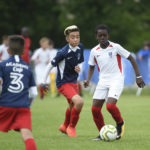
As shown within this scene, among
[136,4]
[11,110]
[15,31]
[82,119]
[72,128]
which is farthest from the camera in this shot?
[15,31]

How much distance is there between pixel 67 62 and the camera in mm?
9789

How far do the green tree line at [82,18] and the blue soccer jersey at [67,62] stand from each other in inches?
910

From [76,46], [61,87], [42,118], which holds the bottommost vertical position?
[42,118]

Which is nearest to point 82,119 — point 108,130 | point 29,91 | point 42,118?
point 42,118

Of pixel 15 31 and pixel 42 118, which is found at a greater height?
pixel 15 31

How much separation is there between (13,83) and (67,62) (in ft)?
9.98

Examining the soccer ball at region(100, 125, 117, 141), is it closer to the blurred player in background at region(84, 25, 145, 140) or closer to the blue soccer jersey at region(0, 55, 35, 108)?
the blurred player in background at region(84, 25, 145, 140)

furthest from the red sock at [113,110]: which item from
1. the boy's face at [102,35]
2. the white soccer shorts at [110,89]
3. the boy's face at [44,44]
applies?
the boy's face at [44,44]

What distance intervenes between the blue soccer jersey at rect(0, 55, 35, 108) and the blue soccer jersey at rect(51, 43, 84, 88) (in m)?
2.85

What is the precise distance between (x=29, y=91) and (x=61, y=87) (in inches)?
110

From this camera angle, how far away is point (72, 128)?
9766 millimetres

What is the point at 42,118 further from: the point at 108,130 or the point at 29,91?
the point at 29,91

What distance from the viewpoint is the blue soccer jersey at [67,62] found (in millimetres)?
9742

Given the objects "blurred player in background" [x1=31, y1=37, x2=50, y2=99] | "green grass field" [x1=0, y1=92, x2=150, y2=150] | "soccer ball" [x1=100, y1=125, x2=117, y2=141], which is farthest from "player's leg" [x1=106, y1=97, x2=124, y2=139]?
"blurred player in background" [x1=31, y1=37, x2=50, y2=99]
